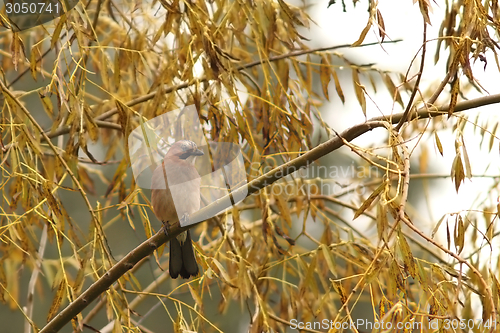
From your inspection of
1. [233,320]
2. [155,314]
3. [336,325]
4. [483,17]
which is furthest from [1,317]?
[483,17]

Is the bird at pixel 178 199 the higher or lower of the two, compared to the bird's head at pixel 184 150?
lower

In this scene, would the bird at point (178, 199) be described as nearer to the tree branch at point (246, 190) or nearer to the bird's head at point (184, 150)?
the bird's head at point (184, 150)

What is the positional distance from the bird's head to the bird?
0.06ft

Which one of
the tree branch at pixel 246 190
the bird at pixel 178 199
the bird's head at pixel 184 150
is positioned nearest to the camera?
the tree branch at pixel 246 190

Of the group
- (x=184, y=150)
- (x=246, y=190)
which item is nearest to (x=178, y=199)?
(x=184, y=150)

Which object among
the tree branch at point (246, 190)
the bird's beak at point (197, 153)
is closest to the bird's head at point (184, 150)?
the bird's beak at point (197, 153)

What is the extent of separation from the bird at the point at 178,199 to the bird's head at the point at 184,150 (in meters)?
0.02

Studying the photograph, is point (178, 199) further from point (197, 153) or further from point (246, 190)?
point (246, 190)

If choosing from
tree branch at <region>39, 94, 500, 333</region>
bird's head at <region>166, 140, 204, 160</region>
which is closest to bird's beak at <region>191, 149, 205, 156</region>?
bird's head at <region>166, 140, 204, 160</region>

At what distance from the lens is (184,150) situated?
8.23ft

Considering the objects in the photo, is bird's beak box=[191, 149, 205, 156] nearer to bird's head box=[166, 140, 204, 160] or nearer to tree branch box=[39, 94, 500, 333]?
bird's head box=[166, 140, 204, 160]

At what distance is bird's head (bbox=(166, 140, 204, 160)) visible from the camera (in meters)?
2.46

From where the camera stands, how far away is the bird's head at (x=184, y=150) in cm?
246

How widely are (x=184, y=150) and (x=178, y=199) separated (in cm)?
41
